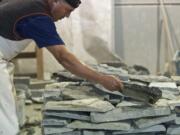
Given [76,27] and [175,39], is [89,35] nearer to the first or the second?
[76,27]

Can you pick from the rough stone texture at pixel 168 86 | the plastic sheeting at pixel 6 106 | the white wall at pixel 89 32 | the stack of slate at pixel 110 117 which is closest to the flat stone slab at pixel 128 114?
the stack of slate at pixel 110 117

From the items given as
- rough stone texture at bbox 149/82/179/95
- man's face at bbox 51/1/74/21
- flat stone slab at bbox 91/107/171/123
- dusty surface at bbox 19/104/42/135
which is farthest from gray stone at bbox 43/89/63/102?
rough stone texture at bbox 149/82/179/95

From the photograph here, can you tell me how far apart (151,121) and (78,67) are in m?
0.60

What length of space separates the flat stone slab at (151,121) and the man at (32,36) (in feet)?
0.87

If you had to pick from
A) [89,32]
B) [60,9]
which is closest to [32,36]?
[60,9]

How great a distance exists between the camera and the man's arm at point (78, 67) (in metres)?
2.60

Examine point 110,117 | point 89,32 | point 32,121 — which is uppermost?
point 89,32

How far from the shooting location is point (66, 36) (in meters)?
5.11

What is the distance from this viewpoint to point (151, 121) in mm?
2672

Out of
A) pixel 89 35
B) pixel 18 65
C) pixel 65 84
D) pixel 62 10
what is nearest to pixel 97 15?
pixel 89 35

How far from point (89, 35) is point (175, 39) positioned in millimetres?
1183

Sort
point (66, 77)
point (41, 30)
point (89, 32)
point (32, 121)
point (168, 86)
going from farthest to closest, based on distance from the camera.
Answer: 1. point (89, 32)
2. point (32, 121)
3. point (66, 77)
4. point (168, 86)
5. point (41, 30)

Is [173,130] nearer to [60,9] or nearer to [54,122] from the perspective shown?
[54,122]

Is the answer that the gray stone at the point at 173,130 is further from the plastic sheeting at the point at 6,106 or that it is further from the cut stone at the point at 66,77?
the plastic sheeting at the point at 6,106
